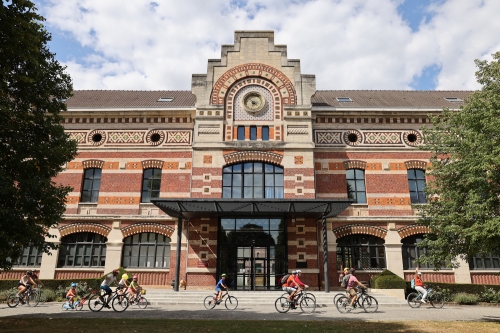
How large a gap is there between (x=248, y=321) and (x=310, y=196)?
1079 cm

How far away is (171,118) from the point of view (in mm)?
22984

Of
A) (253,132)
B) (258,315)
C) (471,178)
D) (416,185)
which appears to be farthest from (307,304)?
(416,185)

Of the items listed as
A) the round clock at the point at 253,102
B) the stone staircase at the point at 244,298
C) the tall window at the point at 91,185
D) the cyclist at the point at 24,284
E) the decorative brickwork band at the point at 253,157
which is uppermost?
the round clock at the point at 253,102

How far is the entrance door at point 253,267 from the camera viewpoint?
19844 millimetres

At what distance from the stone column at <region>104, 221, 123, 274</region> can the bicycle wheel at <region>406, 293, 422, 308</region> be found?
49.5 feet

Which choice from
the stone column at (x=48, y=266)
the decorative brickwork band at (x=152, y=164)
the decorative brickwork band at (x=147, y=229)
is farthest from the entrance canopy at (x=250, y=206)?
the stone column at (x=48, y=266)

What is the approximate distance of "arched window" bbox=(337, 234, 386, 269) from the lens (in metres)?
20.8

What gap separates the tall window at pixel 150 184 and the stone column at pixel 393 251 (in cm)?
1379

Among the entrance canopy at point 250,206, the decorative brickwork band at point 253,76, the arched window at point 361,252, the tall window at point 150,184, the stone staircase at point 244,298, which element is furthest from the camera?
the decorative brickwork band at point 253,76

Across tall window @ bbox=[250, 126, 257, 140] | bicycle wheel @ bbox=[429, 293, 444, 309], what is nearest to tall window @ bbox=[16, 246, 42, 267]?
tall window @ bbox=[250, 126, 257, 140]

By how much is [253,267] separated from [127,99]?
1556 centimetres

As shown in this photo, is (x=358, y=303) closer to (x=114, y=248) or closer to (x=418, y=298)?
(x=418, y=298)

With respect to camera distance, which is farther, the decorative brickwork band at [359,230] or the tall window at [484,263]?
the decorative brickwork band at [359,230]

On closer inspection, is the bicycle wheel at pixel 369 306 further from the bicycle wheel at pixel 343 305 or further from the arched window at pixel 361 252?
the arched window at pixel 361 252
